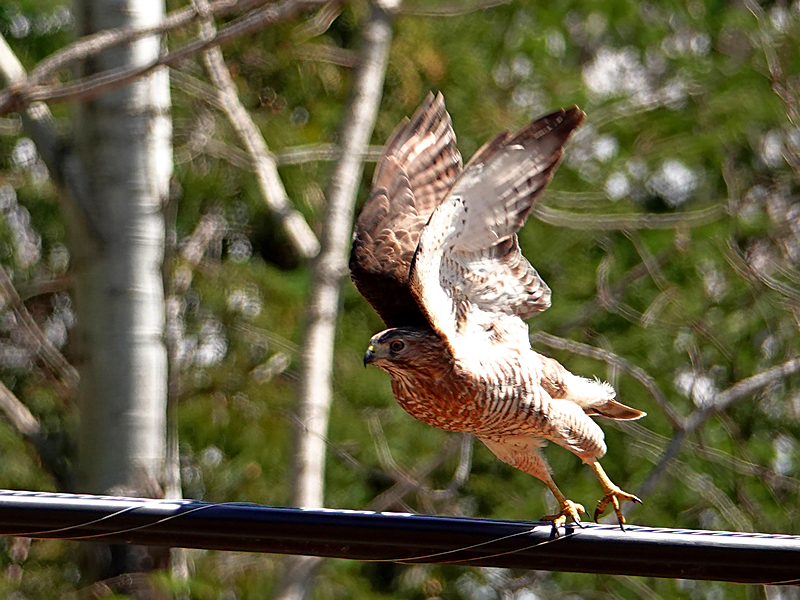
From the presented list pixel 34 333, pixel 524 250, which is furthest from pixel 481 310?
pixel 524 250

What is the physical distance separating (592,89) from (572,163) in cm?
72

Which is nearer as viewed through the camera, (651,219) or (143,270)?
(143,270)

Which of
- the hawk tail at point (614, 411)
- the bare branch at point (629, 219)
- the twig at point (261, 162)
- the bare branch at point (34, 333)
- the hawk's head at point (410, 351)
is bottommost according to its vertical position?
the hawk tail at point (614, 411)

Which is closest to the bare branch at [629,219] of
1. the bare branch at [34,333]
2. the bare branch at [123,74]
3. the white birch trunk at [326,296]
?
the white birch trunk at [326,296]

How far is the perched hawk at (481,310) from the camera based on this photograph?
3736 millimetres

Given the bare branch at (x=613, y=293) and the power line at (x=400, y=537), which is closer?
the power line at (x=400, y=537)

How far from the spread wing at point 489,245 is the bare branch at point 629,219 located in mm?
2976

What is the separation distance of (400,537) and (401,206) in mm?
2214

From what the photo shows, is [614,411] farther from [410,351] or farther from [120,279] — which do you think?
[120,279]

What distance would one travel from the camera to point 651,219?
288 inches

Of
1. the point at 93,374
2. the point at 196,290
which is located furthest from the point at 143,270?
the point at 196,290

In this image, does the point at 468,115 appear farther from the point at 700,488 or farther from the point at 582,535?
the point at 582,535

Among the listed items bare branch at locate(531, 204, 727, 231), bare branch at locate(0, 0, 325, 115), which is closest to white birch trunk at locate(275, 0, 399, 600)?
bare branch at locate(531, 204, 727, 231)

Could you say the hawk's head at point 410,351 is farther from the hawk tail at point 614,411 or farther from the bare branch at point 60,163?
the bare branch at point 60,163
